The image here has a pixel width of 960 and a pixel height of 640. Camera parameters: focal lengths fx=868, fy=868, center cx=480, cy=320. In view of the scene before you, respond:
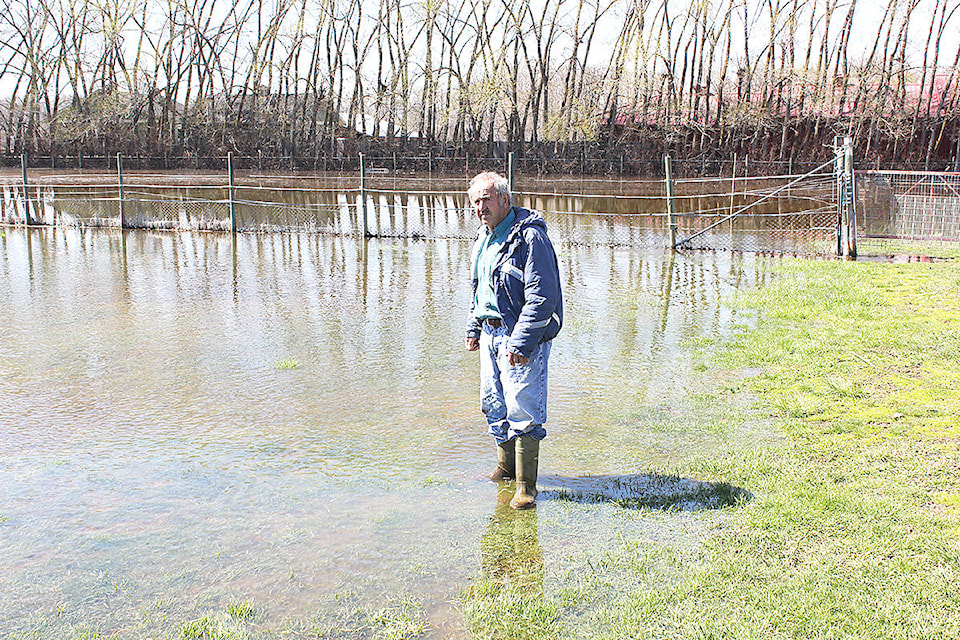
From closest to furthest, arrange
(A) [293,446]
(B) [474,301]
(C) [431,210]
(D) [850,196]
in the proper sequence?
1. (B) [474,301]
2. (A) [293,446]
3. (D) [850,196]
4. (C) [431,210]

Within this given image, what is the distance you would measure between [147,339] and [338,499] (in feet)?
12.6

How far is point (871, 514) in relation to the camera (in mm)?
Result: 3477

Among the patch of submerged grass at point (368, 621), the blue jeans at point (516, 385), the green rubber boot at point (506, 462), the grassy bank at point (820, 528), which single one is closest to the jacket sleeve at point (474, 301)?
the blue jeans at point (516, 385)

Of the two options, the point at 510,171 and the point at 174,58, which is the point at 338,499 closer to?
the point at 510,171

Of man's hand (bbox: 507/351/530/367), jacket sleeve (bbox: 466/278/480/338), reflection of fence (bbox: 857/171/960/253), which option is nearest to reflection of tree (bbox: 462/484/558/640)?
man's hand (bbox: 507/351/530/367)

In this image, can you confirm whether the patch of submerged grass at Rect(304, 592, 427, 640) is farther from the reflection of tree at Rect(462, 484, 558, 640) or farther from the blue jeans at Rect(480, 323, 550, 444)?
the blue jeans at Rect(480, 323, 550, 444)

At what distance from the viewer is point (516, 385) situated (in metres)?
3.80

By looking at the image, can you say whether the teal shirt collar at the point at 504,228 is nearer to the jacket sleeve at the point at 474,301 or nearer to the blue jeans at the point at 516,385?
the jacket sleeve at the point at 474,301

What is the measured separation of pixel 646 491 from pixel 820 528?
0.79 metres

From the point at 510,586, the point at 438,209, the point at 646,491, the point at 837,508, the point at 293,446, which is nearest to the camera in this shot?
the point at 510,586

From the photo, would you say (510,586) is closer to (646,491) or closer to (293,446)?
(646,491)

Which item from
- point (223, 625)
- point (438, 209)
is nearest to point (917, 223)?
point (438, 209)

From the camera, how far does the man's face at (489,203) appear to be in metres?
3.76

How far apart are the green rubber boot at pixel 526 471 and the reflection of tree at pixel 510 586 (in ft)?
0.15
